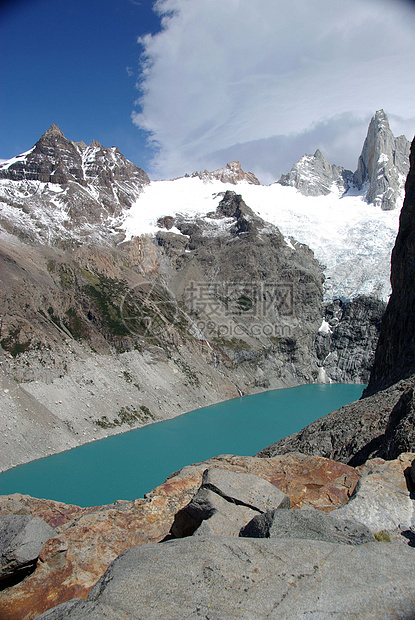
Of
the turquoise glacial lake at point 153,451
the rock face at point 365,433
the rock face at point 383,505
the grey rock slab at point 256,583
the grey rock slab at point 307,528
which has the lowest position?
the turquoise glacial lake at point 153,451

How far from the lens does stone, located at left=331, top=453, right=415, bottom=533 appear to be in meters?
7.32

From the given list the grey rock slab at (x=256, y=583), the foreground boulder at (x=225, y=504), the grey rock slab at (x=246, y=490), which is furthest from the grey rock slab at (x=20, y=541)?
the grey rock slab at (x=246, y=490)

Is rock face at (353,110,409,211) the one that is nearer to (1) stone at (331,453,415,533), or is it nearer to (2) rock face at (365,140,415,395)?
(2) rock face at (365,140,415,395)

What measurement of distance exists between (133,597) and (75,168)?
155335 millimetres

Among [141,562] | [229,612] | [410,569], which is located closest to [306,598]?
[229,612]

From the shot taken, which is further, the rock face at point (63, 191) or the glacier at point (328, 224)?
the glacier at point (328, 224)

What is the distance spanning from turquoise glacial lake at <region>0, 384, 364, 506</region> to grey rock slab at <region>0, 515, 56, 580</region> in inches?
1103

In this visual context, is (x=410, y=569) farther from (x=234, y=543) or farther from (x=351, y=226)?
(x=351, y=226)

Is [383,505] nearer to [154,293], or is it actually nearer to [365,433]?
[365,433]

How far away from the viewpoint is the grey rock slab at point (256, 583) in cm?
422

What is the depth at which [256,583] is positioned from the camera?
15.6 feet

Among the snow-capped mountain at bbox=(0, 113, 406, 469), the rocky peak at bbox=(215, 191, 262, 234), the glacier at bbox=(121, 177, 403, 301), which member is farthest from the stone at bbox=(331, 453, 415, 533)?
the rocky peak at bbox=(215, 191, 262, 234)

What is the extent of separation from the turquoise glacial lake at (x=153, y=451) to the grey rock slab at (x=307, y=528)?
31.5 m

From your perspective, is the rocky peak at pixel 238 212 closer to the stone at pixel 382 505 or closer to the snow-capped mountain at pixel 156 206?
the snow-capped mountain at pixel 156 206
